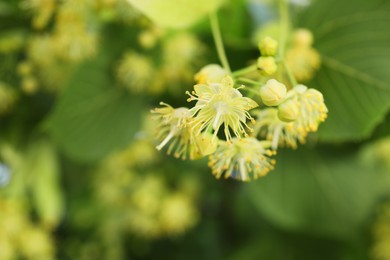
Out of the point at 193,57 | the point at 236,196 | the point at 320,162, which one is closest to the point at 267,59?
the point at 193,57

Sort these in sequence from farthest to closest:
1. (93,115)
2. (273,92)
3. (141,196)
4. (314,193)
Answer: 1. (141,196)
2. (314,193)
3. (93,115)
4. (273,92)

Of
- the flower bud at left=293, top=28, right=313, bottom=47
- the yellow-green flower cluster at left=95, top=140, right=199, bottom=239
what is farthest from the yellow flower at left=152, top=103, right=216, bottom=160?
the yellow-green flower cluster at left=95, top=140, right=199, bottom=239

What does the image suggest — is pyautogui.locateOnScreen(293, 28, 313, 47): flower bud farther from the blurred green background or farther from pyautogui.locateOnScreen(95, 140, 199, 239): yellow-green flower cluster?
pyautogui.locateOnScreen(95, 140, 199, 239): yellow-green flower cluster

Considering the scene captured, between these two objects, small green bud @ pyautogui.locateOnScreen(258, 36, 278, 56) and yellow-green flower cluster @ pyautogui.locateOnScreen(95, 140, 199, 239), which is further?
yellow-green flower cluster @ pyautogui.locateOnScreen(95, 140, 199, 239)

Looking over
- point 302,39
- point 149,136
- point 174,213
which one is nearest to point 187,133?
point 302,39

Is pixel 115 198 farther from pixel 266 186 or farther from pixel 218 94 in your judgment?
pixel 218 94

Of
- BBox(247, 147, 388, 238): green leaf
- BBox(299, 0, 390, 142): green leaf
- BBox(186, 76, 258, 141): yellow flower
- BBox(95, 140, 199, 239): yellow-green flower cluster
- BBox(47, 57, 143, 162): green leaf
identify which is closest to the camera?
BBox(186, 76, 258, 141): yellow flower

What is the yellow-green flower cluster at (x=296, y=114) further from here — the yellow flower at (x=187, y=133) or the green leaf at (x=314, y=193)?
the green leaf at (x=314, y=193)

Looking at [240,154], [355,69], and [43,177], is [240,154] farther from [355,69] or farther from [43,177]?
[43,177]
